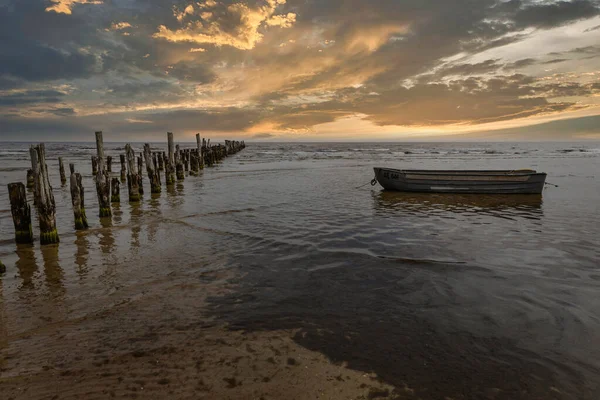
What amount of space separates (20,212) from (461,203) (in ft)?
50.6

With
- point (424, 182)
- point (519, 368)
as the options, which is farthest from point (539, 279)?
point (424, 182)

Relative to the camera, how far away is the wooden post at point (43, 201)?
862cm

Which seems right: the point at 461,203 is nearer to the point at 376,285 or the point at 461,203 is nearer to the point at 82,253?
the point at 376,285

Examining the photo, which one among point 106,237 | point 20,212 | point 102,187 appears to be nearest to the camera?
point 20,212

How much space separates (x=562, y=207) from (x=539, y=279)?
9.64 meters

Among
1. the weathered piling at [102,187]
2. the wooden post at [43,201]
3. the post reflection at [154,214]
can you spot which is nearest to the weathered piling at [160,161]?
the post reflection at [154,214]

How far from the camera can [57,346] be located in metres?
4.26

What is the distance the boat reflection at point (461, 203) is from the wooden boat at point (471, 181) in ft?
0.88

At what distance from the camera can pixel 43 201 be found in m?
8.67

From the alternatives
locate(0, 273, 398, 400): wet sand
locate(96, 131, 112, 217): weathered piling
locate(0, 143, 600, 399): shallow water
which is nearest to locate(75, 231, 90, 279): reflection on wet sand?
locate(0, 143, 600, 399): shallow water

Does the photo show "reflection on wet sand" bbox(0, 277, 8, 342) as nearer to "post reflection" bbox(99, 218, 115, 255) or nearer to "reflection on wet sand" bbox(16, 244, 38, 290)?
"reflection on wet sand" bbox(16, 244, 38, 290)

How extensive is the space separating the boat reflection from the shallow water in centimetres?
61

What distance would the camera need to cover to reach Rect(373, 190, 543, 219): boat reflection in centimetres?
1305

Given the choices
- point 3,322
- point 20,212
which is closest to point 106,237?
point 20,212
